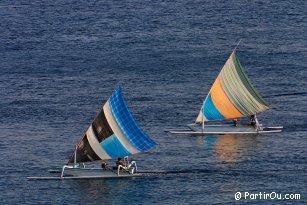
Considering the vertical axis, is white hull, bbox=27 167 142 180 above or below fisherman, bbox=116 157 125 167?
below

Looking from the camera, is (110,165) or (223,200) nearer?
(223,200)

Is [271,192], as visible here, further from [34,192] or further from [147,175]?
[34,192]

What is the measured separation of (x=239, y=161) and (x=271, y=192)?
1456 centimetres

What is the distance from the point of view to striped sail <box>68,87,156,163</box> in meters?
188

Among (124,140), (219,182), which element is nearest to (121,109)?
(124,140)

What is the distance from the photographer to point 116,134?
188500 millimetres

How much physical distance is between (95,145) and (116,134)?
3.16 m

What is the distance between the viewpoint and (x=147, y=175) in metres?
185

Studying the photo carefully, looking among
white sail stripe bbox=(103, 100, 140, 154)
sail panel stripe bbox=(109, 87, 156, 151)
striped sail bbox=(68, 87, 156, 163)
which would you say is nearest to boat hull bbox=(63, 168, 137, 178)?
striped sail bbox=(68, 87, 156, 163)

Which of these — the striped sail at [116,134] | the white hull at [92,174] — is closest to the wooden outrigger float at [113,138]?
the striped sail at [116,134]

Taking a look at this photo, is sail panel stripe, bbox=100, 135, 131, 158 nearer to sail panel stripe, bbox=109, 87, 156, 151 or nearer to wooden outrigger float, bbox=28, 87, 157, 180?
wooden outrigger float, bbox=28, 87, 157, 180

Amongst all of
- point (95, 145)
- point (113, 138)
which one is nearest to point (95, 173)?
point (95, 145)

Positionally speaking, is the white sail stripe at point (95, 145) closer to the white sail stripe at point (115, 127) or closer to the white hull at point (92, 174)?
the white sail stripe at point (115, 127)

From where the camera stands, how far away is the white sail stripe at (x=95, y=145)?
187250 millimetres
